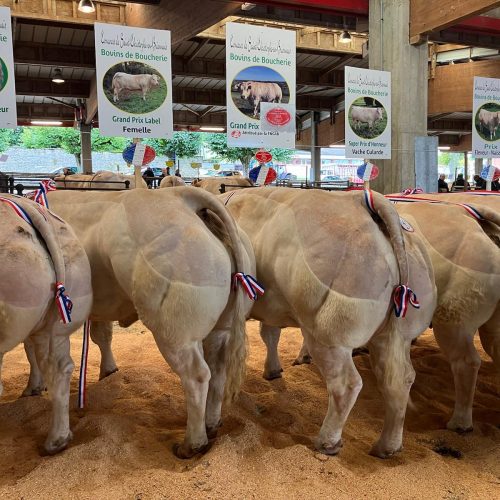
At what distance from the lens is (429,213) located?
310 cm

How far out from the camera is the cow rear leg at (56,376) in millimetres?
2564

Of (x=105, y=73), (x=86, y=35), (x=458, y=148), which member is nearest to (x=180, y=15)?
(x=86, y=35)

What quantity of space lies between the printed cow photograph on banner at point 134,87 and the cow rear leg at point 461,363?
247cm

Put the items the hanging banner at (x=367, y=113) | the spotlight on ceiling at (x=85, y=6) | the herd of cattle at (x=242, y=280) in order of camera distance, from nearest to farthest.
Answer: the herd of cattle at (x=242, y=280), the hanging banner at (x=367, y=113), the spotlight on ceiling at (x=85, y=6)

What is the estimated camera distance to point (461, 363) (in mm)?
2982

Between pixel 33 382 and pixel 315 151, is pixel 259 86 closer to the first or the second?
pixel 33 382

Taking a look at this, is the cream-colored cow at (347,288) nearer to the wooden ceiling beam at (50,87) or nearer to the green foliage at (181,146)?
the wooden ceiling beam at (50,87)

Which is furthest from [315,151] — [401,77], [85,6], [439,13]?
[85,6]

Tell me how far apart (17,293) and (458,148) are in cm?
2275

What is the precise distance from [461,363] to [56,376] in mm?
2271

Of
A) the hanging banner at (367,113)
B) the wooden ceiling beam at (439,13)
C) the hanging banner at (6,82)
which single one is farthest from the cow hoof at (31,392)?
the wooden ceiling beam at (439,13)

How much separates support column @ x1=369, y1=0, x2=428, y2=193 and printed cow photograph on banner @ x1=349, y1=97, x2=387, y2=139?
5.32 ft

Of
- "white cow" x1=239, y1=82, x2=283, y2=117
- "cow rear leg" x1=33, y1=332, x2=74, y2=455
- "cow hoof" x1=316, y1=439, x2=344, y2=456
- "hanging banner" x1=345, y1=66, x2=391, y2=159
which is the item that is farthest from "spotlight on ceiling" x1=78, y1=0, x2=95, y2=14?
"cow hoof" x1=316, y1=439, x2=344, y2=456

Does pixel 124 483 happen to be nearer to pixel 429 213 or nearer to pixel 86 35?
pixel 429 213
